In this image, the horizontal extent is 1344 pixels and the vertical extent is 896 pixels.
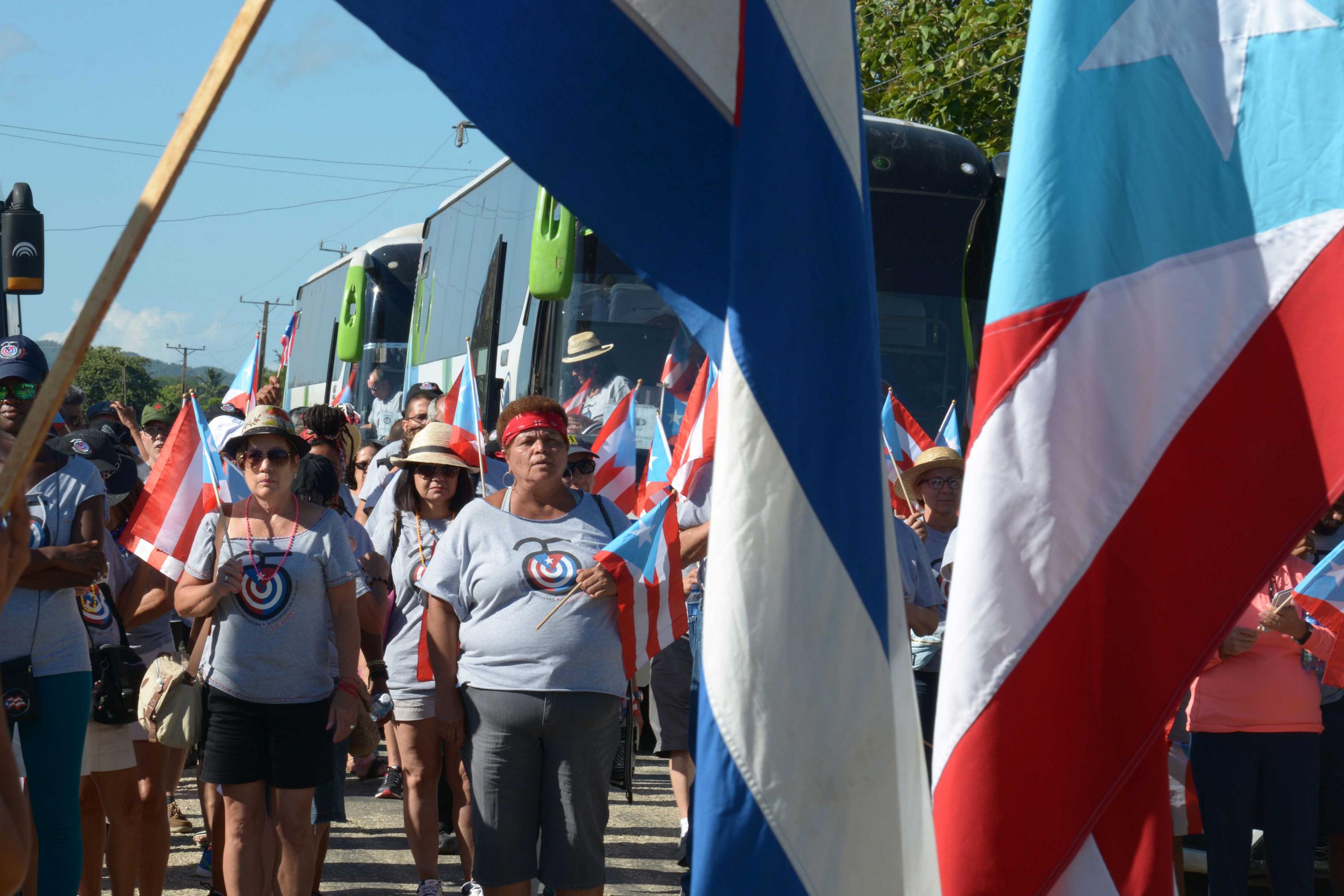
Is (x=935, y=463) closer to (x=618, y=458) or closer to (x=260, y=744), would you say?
(x=618, y=458)

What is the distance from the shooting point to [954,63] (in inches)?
612

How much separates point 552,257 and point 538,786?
11.8 ft

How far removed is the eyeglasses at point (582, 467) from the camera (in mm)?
8031

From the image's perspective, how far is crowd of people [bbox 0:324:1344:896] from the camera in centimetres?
452

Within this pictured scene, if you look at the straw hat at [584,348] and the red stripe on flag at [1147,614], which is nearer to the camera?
the red stripe on flag at [1147,614]

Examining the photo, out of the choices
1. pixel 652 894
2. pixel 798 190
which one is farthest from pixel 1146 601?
pixel 652 894

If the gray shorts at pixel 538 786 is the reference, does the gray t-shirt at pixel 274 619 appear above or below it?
above

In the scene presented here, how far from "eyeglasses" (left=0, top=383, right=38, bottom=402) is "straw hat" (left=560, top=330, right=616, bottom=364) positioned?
5.52 m

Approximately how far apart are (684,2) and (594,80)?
19 cm

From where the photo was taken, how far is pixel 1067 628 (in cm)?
250

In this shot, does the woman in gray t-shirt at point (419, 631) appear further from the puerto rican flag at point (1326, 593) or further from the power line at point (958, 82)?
the power line at point (958, 82)

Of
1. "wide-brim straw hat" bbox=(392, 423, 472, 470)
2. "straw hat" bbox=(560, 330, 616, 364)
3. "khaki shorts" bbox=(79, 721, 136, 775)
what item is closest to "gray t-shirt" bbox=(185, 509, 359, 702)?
"khaki shorts" bbox=(79, 721, 136, 775)

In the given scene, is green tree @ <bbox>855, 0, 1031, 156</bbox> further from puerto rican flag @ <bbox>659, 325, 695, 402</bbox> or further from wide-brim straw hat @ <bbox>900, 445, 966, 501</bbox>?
wide-brim straw hat @ <bbox>900, 445, 966, 501</bbox>

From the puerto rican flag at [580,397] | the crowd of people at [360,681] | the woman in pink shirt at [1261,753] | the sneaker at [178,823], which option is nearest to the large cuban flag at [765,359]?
the crowd of people at [360,681]
